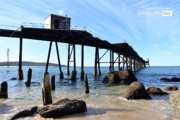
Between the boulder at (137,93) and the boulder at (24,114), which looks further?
the boulder at (137,93)

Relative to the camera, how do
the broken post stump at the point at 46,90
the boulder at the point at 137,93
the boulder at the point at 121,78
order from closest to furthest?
the broken post stump at the point at 46,90
the boulder at the point at 137,93
the boulder at the point at 121,78

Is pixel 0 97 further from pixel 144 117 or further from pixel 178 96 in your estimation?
pixel 178 96

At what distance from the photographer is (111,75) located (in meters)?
16.4

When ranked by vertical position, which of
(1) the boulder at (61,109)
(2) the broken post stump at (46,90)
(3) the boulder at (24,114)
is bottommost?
(3) the boulder at (24,114)

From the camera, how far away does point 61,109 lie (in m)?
5.26

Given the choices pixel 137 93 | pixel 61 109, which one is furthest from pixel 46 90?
pixel 137 93

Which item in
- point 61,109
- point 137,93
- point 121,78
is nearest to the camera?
point 61,109

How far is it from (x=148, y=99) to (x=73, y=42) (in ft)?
61.5

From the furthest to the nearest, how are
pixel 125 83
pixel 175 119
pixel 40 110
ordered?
pixel 125 83 → pixel 40 110 → pixel 175 119

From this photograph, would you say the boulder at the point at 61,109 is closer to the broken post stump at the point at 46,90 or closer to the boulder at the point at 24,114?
the boulder at the point at 24,114

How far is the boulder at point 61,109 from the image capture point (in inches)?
203

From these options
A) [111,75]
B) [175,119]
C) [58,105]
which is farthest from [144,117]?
[111,75]

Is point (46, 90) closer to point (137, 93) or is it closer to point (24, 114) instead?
point (24, 114)

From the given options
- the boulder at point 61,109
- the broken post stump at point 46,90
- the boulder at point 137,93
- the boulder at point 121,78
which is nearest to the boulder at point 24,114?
the boulder at point 61,109
